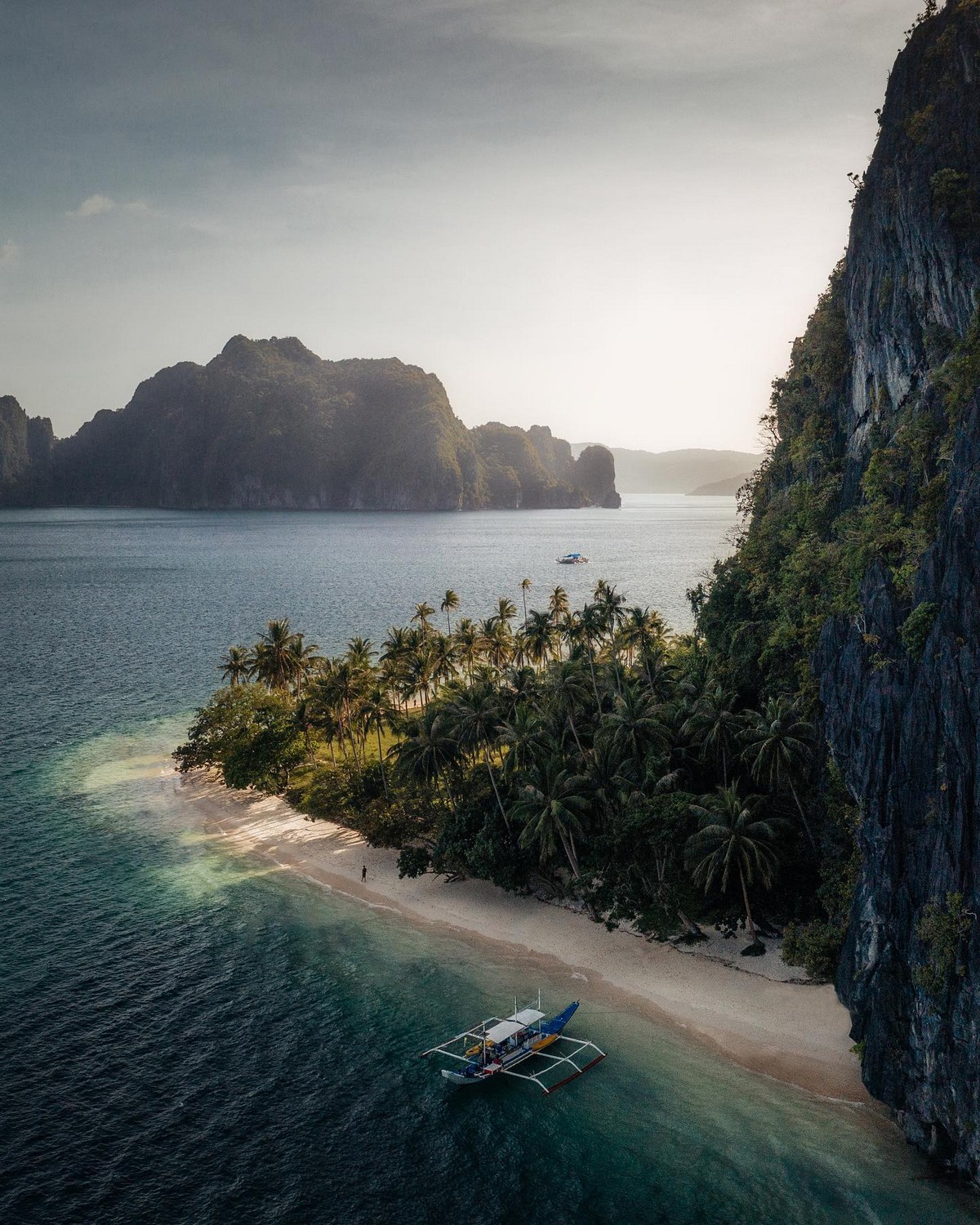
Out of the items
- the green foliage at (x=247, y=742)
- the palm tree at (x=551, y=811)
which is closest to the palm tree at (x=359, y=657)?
the green foliage at (x=247, y=742)

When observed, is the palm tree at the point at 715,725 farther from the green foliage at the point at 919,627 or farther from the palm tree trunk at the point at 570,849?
the green foliage at the point at 919,627

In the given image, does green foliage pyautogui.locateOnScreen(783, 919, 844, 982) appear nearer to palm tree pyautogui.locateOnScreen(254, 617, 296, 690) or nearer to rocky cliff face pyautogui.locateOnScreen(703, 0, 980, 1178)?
rocky cliff face pyautogui.locateOnScreen(703, 0, 980, 1178)

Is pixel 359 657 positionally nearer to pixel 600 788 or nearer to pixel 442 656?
pixel 442 656

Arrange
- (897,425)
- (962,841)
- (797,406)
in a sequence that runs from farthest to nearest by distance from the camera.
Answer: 1. (797,406)
2. (897,425)
3. (962,841)

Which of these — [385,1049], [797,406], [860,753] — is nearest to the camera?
[860,753]

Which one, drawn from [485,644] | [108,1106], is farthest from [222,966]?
[485,644]

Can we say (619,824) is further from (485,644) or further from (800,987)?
(485,644)

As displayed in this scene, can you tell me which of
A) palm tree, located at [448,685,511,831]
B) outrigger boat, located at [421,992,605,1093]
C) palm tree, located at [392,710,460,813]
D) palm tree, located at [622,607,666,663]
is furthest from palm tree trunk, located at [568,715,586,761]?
outrigger boat, located at [421,992,605,1093]
